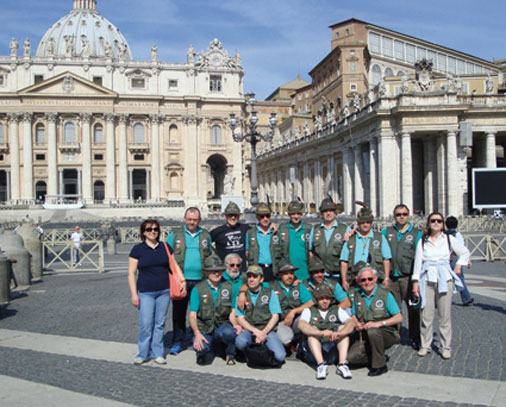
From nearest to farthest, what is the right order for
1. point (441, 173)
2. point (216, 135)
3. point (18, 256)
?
point (18, 256) → point (441, 173) → point (216, 135)

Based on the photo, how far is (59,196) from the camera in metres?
64.4

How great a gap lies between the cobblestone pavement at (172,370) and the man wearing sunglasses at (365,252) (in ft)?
3.77

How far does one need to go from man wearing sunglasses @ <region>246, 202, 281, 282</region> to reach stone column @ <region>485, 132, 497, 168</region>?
29.5 m

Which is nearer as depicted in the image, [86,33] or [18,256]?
[18,256]

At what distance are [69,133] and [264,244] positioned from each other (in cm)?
6698

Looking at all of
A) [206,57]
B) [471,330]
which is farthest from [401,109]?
[206,57]

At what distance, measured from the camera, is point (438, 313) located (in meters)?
7.24

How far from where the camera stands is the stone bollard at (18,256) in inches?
527

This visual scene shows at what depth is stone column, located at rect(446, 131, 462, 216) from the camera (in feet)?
107

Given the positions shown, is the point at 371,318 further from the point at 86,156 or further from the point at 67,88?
the point at 67,88

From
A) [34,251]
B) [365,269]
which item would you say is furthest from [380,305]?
[34,251]

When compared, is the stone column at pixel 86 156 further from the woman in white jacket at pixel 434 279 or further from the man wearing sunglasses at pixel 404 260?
the woman in white jacket at pixel 434 279

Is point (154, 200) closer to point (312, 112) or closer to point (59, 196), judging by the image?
point (59, 196)

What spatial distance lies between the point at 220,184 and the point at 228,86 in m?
A: 15.8
